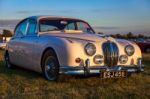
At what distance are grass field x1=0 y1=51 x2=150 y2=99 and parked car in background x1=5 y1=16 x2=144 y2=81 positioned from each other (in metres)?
0.26

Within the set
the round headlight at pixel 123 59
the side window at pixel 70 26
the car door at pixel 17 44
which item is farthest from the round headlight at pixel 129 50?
the car door at pixel 17 44

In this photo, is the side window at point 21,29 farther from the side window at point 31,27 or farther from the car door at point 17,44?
the side window at point 31,27

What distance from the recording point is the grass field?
6.53 m

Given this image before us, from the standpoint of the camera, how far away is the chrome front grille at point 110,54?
26.4 ft

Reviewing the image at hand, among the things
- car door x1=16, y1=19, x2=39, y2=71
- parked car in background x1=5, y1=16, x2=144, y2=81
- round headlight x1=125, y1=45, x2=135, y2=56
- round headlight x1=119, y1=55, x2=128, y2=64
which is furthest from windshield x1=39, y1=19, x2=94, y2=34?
round headlight x1=119, y1=55, x2=128, y2=64

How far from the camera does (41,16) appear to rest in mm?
9844

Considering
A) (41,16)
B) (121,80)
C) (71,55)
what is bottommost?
(121,80)

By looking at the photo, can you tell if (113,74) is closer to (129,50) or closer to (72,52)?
(129,50)

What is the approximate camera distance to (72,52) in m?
7.79

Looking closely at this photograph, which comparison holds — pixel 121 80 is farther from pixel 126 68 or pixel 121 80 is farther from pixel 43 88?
pixel 43 88

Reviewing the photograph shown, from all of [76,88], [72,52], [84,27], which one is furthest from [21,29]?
[76,88]

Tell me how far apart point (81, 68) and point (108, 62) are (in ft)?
1.99

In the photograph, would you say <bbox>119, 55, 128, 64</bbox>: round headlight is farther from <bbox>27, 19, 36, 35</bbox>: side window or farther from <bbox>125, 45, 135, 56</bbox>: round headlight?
<bbox>27, 19, 36, 35</bbox>: side window

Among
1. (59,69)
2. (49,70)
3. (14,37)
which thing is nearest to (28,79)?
(49,70)
